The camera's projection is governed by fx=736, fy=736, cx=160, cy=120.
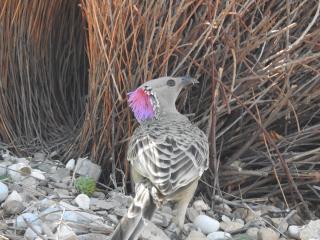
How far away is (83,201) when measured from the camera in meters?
3.03

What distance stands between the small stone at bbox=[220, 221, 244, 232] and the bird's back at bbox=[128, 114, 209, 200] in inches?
11.3

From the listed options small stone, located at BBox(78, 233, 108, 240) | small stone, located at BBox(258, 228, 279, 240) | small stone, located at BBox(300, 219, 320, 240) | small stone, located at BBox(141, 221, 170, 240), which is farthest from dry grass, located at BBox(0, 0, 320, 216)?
small stone, located at BBox(78, 233, 108, 240)

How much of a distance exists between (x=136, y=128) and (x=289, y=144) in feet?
2.38

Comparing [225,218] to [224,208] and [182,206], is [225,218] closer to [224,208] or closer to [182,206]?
[224,208]

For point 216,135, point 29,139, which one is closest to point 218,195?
point 216,135

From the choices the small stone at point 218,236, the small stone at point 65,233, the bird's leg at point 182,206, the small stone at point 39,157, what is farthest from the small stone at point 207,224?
the small stone at point 39,157

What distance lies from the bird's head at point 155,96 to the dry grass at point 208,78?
95 millimetres

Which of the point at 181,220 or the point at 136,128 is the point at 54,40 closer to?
the point at 136,128

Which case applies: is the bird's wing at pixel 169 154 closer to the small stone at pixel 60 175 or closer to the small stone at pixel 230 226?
the small stone at pixel 230 226

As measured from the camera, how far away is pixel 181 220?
293cm

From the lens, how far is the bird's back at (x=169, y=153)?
8.97ft

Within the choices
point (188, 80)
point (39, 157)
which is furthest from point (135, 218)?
point (39, 157)

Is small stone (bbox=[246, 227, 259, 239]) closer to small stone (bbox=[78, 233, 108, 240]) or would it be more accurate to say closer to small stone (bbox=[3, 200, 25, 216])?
small stone (bbox=[78, 233, 108, 240])

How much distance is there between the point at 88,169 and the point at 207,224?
2.08 feet
